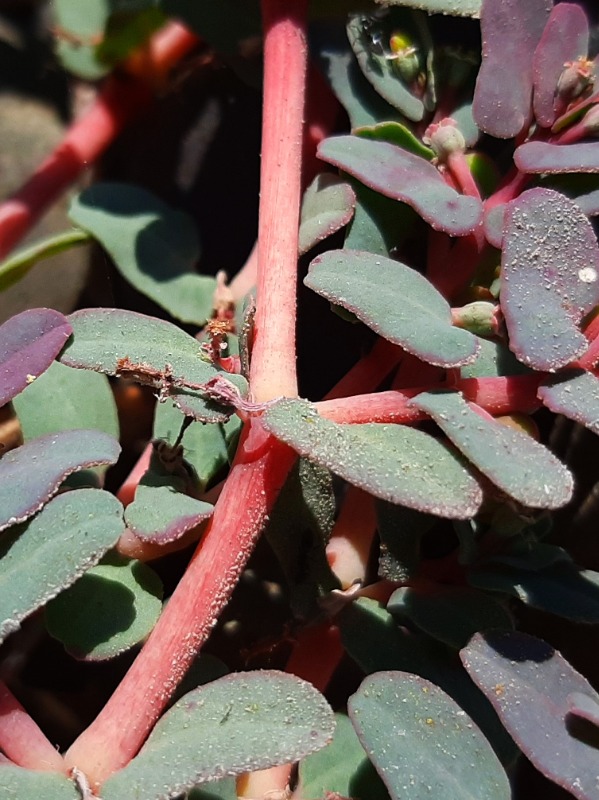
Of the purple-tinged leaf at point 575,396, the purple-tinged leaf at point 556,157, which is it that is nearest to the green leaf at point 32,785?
the purple-tinged leaf at point 575,396

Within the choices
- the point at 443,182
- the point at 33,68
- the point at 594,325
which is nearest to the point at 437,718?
the point at 594,325

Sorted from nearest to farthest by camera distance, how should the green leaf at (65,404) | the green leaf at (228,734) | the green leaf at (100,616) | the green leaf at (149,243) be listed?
the green leaf at (228,734) < the green leaf at (100,616) < the green leaf at (65,404) < the green leaf at (149,243)

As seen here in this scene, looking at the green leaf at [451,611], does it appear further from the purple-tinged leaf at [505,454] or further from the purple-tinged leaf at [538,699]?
the purple-tinged leaf at [505,454]

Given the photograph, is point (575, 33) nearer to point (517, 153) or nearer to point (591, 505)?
point (517, 153)

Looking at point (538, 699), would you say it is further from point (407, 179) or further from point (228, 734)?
point (407, 179)

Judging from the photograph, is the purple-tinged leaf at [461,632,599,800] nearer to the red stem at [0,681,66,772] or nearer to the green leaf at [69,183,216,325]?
the red stem at [0,681,66,772]

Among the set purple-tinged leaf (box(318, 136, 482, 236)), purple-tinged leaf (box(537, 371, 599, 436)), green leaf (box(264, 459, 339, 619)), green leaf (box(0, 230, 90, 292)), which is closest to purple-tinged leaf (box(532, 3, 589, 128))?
purple-tinged leaf (box(318, 136, 482, 236))
